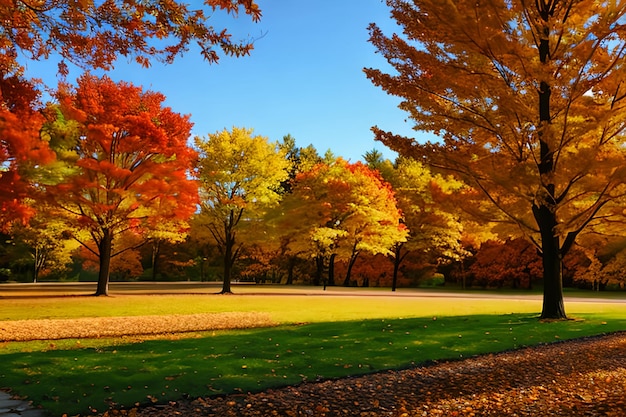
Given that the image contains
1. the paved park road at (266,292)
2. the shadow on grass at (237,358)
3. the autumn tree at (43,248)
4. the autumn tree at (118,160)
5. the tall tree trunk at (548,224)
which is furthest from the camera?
the autumn tree at (43,248)

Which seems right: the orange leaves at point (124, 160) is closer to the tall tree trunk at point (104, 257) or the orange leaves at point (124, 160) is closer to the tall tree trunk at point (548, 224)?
the tall tree trunk at point (104, 257)

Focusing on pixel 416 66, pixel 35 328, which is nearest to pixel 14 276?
pixel 35 328

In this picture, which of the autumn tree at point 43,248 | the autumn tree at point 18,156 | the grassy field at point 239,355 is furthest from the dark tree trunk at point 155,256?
the grassy field at point 239,355

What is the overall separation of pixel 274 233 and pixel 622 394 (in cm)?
2438

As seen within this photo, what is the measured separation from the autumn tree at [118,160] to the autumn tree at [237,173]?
3.53m

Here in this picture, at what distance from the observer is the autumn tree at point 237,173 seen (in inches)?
1048

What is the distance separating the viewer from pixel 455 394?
5473mm

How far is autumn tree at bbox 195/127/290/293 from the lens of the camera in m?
26.6

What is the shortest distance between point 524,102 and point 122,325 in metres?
11.9

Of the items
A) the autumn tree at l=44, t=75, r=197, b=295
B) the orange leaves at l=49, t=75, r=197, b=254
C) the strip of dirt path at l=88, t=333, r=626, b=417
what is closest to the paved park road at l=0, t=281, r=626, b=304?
the autumn tree at l=44, t=75, r=197, b=295

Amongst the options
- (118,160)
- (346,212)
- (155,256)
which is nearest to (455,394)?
(118,160)

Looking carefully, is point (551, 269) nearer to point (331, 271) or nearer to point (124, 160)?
point (124, 160)

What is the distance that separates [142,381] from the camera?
5.63 m

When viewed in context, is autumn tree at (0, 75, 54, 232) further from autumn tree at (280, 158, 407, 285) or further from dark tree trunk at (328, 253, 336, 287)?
dark tree trunk at (328, 253, 336, 287)
